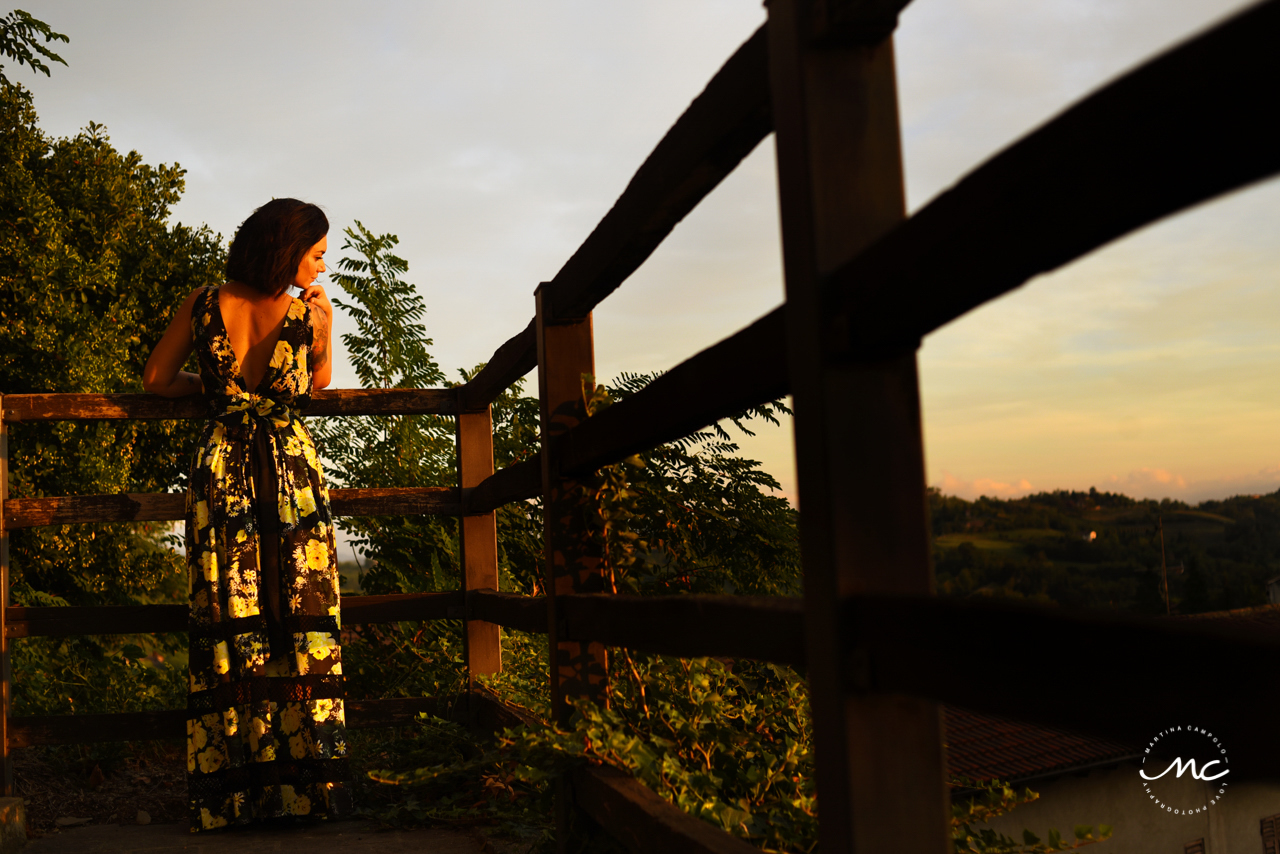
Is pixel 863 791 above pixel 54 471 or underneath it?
underneath

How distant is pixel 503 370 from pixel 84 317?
10130 mm

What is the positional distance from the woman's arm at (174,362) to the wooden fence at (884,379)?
192 cm

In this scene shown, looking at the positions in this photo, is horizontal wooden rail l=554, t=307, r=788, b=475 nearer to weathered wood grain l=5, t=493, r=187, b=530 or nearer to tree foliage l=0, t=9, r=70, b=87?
weathered wood grain l=5, t=493, r=187, b=530

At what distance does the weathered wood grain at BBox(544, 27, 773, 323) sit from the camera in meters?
1.37

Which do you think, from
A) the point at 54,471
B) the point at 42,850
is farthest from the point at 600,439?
the point at 54,471

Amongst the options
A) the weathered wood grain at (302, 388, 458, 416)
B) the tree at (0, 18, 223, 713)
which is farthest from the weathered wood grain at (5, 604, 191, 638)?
the tree at (0, 18, 223, 713)

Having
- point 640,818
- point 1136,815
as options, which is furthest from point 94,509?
point 1136,815

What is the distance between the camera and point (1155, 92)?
66cm

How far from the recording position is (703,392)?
57.8 inches

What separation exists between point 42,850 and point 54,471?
30.4ft

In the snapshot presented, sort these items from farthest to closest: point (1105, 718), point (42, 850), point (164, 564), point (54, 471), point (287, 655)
Result: point (164, 564), point (54, 471), point (287, 655), point (42, 850), point (1105, 718)

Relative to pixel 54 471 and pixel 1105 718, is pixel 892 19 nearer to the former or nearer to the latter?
pixel 1105 718

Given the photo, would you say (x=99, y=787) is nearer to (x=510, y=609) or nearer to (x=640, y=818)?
(x=510, y=609)

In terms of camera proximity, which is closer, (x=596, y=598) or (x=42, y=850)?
(x=596, y=598)
